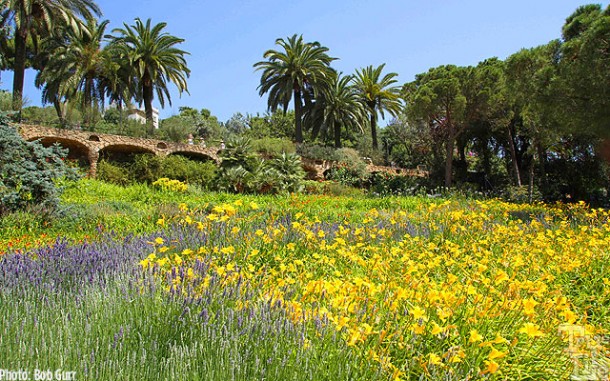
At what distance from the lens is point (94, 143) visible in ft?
66.1

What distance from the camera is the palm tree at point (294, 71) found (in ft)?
93.4

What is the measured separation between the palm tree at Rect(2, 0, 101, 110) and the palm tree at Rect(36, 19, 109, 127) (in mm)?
842

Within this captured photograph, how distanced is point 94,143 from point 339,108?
62.9 ft

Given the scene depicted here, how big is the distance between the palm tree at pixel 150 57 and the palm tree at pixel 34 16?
9.02 ft

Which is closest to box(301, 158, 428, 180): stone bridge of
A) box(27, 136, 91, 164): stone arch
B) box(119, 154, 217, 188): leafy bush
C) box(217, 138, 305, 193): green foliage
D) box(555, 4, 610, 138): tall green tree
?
box(119, 154, 217, 188): leafy bush

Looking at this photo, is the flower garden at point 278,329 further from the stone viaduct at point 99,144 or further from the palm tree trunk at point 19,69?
the palm tree trunk at point 19,69

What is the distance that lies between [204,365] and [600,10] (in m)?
14.6

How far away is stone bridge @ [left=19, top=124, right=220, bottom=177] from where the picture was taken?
18.5 meters

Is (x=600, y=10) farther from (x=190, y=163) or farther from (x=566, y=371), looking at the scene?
(x=190, y=163)

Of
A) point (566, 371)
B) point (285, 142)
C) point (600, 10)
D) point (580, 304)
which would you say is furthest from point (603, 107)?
point (285, 142)

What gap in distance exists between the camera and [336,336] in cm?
197

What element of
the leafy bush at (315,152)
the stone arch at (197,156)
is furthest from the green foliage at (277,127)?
the stone arch at (197,156)

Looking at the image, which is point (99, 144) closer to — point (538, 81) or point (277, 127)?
point (538, 81)

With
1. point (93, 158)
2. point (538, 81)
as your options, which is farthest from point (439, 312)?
point (93, 158)
